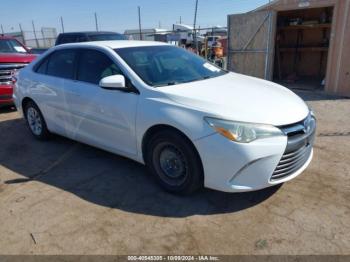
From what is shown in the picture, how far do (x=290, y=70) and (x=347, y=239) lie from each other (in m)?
10.3

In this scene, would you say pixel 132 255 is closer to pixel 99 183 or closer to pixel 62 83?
pixel 99 183

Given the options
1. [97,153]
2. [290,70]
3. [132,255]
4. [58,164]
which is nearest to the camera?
[132,255]

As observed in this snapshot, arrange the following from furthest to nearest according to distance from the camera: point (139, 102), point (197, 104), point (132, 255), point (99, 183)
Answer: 1. point (99, 183)
2. point (139, 102)
3. point (197, 104)
4. point (132, 255)

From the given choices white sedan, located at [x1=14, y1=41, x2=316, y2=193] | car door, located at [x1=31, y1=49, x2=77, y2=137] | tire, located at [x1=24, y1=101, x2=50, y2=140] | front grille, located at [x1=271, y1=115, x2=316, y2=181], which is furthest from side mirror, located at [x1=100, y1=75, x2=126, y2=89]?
tire, located at [x1=24, y1=101, x2=50, y2=140]

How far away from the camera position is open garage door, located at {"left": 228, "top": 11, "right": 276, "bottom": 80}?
9.67 m

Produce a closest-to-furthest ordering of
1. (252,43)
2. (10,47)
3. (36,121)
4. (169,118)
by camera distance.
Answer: (169,118), (36,121), (10,47), (252,43)

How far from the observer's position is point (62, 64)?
Answer: 15.7 ft

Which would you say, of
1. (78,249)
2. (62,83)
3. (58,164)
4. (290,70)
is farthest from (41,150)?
(290,70)

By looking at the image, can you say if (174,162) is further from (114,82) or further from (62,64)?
(62,64)

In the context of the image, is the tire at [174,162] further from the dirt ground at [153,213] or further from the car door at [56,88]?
the car door at [56,88]

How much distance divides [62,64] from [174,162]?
257cm

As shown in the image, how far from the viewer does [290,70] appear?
39.6 ft

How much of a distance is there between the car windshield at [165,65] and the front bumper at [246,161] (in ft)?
3.57

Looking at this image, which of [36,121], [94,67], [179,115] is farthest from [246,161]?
[36,121]
